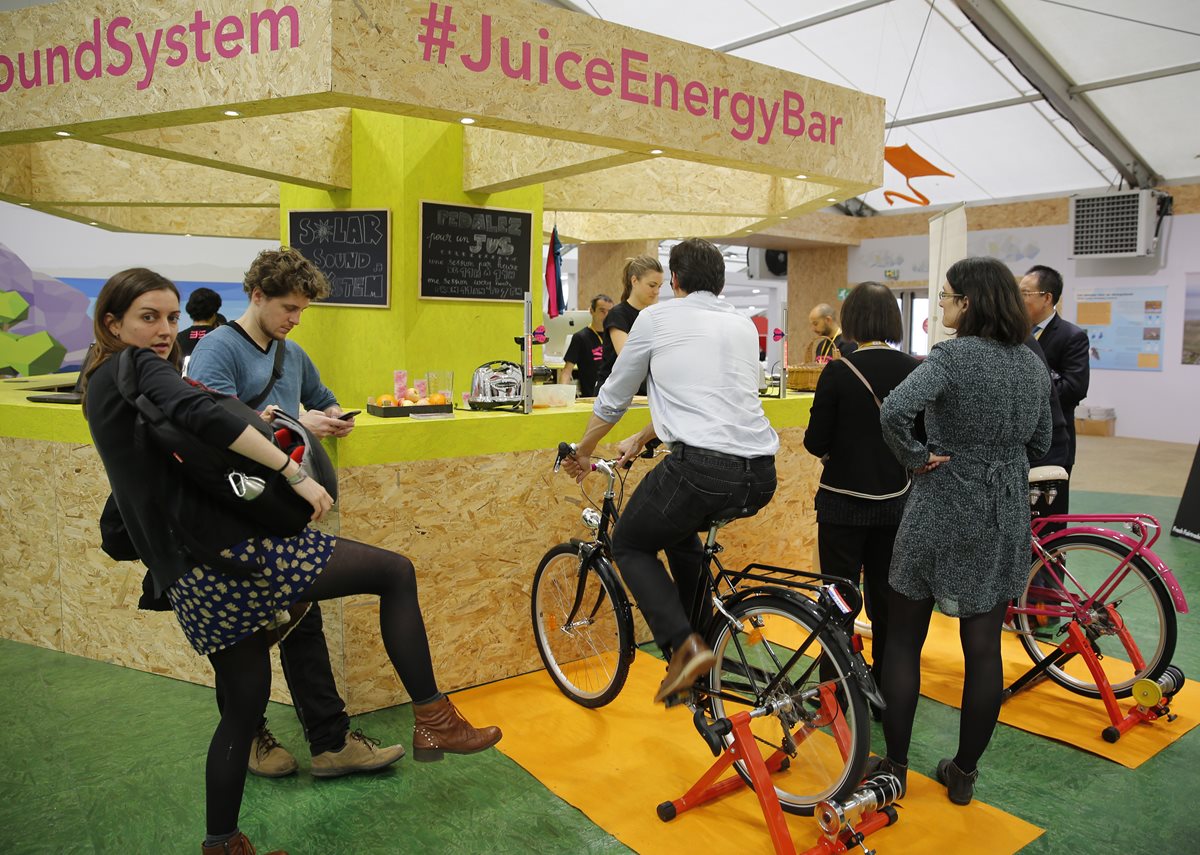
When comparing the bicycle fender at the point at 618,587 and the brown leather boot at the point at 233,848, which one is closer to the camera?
the brown leather boot at the point at 233,848

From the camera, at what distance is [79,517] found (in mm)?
3863

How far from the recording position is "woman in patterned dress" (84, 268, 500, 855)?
2.09 metres

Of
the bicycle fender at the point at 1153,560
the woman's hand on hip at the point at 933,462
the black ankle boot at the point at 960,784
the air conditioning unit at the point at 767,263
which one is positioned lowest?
the black ankle boot at the point at 960,784

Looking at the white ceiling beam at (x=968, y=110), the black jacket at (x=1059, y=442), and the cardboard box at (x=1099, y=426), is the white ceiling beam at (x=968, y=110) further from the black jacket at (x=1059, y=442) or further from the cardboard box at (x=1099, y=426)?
the black jacket at (x=1059, y=442)

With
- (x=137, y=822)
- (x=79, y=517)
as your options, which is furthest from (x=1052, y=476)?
(x=79, y=517)

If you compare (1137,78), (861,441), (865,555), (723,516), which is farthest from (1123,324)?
(723,516)

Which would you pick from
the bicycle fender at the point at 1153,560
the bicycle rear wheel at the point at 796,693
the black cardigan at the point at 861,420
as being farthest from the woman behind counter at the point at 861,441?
the bicycle fender at the point at 1153,560

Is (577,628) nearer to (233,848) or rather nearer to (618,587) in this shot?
(618,587)

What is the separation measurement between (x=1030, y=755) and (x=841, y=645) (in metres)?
1.24

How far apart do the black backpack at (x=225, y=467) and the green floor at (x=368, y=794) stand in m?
1.04

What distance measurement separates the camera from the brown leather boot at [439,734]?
2.49 meters

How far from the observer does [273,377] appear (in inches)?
116

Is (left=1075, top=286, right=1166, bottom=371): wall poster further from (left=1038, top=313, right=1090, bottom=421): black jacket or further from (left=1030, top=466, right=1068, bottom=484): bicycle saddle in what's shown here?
(left=1030, top=466, right=1068, bottom=484): bicycle saddle

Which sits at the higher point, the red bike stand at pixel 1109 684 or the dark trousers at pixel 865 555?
the dark trousers at pixel 865 555
